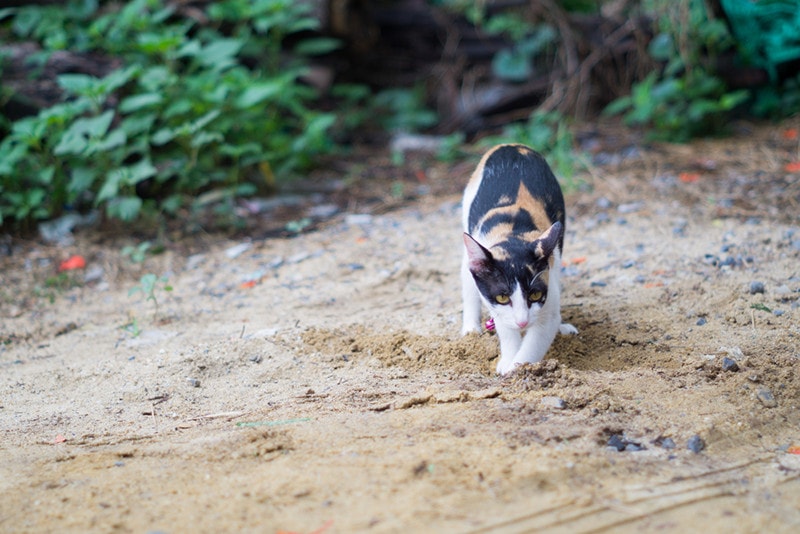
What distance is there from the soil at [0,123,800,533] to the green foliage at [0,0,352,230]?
0.45 meters

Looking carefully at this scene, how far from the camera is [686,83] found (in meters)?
6.71

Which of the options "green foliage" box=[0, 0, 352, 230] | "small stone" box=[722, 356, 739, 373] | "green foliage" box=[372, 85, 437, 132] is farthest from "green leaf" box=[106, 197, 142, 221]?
"small stone" box=[722, 356, 739, 373]

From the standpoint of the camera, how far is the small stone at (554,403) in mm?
2930

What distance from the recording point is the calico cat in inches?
122

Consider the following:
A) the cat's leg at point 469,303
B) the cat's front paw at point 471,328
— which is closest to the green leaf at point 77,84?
the cat's leg at point 469,303

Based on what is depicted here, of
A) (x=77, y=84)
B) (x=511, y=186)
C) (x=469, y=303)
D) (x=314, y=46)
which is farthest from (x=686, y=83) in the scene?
(x=77, y=84)

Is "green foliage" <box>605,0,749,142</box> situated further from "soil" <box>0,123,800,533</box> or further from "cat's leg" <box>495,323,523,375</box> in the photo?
"cat's leg" <box>495,323,523,375</box>

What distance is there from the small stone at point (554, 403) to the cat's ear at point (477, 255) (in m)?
0.59

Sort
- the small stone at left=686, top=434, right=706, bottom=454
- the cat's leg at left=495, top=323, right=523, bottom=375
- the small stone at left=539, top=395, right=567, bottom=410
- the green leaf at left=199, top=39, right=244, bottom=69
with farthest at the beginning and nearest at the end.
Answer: the green leaf at left=199, top=39, right=244, bottom=69 < the cat's leg at left=495, top=323, right=523, bottom=375 < the small stone at left=539, top=395, right=567, bottom=410 < the small stone at left=686, top=434, right=706, bottom=454

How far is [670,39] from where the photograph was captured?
6926 mm

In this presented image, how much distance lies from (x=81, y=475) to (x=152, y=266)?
9.20ft

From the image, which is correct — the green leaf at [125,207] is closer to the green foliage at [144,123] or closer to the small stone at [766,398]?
the green foliage at [144,123]

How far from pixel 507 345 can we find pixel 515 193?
2.60 ft

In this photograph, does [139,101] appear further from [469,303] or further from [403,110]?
[403,110]
